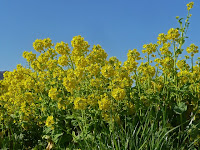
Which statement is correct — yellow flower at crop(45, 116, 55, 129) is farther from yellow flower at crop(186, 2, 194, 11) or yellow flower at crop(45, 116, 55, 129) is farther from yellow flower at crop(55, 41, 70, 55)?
yellow flower at crop(186, 2, 194, 11)

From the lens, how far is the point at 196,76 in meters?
4.57

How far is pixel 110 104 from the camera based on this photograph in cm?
340

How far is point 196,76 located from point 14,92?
3.65 metres

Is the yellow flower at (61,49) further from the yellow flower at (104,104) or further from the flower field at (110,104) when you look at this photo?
the yellow flower at (104,104)

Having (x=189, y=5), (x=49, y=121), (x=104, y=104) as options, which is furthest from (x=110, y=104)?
(x=189, y=5)

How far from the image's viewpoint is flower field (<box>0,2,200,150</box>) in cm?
355

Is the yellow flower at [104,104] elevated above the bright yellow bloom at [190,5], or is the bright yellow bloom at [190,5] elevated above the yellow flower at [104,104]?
the bright yellow bloom at [190,5]

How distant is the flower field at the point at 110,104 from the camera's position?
3.55 m

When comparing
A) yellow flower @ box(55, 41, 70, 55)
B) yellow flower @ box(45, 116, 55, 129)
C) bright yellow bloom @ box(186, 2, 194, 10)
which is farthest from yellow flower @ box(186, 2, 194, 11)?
yellow flower @ box(45, 116, 55, 129)

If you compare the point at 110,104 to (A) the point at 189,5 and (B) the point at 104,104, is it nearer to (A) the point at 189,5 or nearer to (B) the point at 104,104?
(B) the point at 104,104

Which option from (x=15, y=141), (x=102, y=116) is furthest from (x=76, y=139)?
(x=15, y=141)

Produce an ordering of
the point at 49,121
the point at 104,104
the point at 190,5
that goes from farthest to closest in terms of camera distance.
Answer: the point at 190,5 < the point at 49,121 < the point at 104,104

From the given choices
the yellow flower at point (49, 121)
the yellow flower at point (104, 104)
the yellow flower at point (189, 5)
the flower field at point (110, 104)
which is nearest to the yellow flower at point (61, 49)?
the flower field at point (110, 104)

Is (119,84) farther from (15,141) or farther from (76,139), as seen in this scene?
(15,141)
